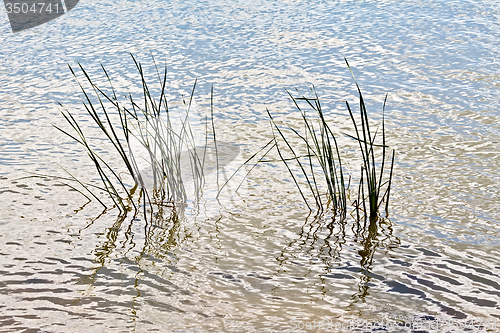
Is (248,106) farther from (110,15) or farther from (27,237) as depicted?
(110,15)

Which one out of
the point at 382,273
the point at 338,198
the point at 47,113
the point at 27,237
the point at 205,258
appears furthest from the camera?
the point at 47,113

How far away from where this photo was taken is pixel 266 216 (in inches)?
96.4

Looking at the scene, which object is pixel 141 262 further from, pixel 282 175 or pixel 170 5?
pixel 170 5

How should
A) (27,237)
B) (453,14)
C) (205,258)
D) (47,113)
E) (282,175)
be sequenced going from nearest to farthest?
(205,258), (27,237), (282,175), (47,113), (453,14)

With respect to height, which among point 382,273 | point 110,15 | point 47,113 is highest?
point 110,15

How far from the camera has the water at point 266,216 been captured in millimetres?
1827

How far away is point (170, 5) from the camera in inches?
248

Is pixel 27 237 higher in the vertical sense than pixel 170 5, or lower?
lower

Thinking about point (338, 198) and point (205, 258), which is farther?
point (338, 198)

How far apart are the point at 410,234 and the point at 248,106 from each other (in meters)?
1.76

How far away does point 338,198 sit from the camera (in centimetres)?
246

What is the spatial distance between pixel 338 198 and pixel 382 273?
1.81ft

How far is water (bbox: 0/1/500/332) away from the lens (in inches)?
71.9

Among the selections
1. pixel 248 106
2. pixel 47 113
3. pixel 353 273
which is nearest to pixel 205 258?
pixel 353 273
